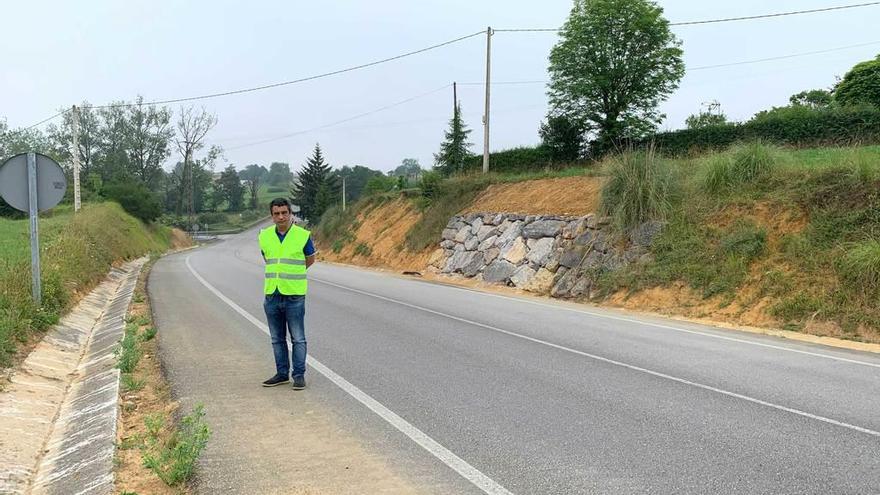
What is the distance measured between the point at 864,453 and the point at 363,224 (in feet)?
118

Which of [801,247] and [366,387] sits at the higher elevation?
[801,247]

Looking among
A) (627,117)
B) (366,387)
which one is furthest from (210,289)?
(627,117)

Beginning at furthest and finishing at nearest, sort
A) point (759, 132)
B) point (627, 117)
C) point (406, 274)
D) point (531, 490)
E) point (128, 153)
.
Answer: point (128, 153), point (627, 117), point (406, 274), point (759, 132), point (531, 490)

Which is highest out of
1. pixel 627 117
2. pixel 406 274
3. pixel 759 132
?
pixel 627 117

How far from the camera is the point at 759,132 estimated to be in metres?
22.8

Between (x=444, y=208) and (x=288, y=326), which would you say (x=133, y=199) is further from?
(x=288, y=326)

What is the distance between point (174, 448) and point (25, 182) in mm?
6858

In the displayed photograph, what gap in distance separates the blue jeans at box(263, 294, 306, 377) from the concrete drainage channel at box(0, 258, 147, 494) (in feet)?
5.23

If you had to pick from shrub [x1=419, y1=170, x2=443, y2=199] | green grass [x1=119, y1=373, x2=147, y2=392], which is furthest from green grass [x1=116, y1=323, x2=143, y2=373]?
shrub [x1=419, y1=170, x2=443, y2=199]

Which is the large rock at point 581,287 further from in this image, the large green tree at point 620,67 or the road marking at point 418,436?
the large green tree at point 620,67

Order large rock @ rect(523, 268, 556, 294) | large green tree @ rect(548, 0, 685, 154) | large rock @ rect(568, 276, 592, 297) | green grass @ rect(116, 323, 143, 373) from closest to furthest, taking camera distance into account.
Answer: green grass @ rect(116, 323, 143, 373) < large rock @ rect(568, 276, 592, 297) < large rock @ rect(523, 268, 556, 294) < large green tree @ rect(548, 0, 685, 154)

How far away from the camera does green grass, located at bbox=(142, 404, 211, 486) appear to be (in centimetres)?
407

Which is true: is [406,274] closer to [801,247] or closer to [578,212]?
[578,212]

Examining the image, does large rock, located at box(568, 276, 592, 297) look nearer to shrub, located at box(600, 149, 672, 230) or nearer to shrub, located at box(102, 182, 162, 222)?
shrub, located at box(600, 149, 672, 230)
